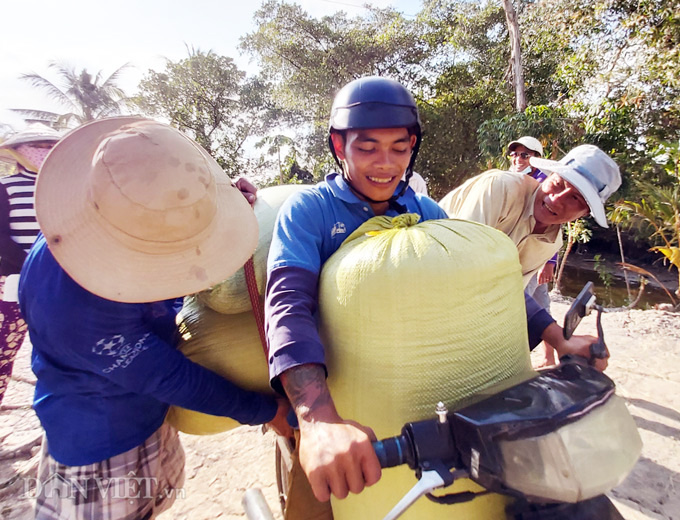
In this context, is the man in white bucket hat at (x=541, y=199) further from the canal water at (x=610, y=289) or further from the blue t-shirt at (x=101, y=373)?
the canal water at (x=610, y=289)

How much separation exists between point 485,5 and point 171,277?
14866mm

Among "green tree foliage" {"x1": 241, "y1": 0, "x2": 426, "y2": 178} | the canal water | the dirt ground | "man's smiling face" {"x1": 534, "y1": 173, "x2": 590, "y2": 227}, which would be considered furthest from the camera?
"green tree foliage" {"x1": 241, "y1": 0, "x2": 426, "y2": 178}

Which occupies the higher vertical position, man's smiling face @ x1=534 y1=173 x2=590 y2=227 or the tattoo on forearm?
man's smiling face @ x1=534 y1=173 x2=590 y2=227

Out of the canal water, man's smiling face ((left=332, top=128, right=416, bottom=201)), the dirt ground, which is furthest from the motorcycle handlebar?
the canal water

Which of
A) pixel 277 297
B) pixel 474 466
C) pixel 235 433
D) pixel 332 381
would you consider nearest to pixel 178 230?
pixel 277 297

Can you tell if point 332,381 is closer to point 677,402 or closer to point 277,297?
point 277,297

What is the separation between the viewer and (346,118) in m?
1.30

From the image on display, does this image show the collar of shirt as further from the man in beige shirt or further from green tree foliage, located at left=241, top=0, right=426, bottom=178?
green tree foliage, located at left=241, top=0, right=426, bottom=178

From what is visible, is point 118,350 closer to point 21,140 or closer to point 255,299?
point 255,299

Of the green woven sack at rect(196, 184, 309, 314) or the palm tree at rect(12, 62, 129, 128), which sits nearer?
the green woven sack at rect(196, 184, 309, 314)

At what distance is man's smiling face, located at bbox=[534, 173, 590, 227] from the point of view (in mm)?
2082

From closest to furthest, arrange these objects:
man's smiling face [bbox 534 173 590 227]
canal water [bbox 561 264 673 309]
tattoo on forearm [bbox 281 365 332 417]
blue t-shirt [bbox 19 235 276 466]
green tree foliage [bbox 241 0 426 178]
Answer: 1. tattoo on forearm [bbox 281 365 332 417]
2. blue t-shirt [bbox 19 235 276 466]
3. man's smiling face [bbox 534 173 590 227]
4. canal water [bbox 561 264 673 309]
5. green tree foliage [bbox 241 0 426 178]

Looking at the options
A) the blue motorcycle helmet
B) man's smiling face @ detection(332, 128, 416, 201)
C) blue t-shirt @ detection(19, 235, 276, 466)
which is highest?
the blue motorcycle helmet

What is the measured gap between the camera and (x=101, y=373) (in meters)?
1.09
